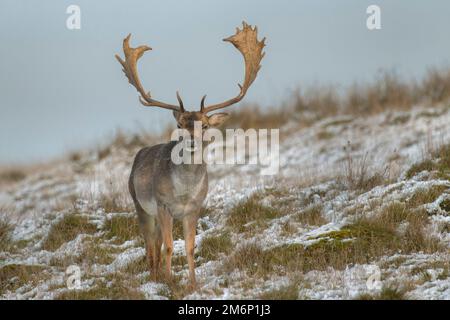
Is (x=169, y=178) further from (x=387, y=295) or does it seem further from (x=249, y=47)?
(x=387, y=295)

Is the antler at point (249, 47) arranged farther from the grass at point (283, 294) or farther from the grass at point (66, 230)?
the grass at point (66, 230)

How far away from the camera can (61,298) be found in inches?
325

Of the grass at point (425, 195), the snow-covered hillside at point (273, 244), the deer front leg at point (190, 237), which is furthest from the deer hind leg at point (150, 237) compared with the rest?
the grass at point (425, 195)

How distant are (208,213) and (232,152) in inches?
309

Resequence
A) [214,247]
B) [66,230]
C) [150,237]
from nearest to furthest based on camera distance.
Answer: [150,237] < [214,247] < [66,230]

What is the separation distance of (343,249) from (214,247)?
1693 mm

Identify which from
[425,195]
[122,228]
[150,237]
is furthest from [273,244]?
[122,228]

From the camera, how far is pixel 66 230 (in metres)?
11.4

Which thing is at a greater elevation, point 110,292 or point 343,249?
point 343,249

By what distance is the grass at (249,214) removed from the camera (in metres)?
10.9

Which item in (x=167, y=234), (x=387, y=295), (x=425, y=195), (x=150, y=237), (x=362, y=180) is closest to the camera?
(x=387, y=295)

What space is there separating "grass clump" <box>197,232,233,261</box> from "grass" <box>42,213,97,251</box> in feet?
6.75
